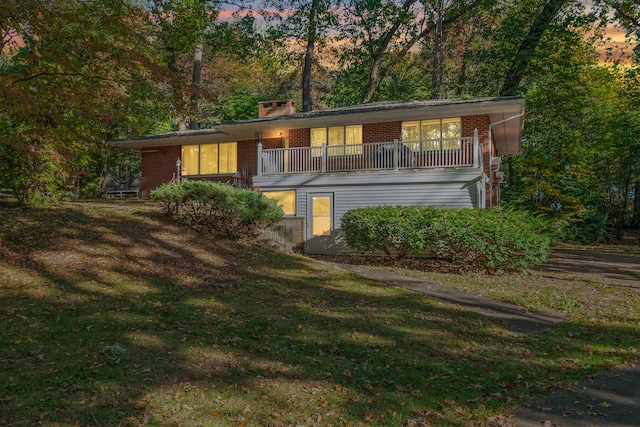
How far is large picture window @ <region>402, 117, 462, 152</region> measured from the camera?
1600 centimetres

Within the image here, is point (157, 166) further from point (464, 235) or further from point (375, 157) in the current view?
point (464, 235)

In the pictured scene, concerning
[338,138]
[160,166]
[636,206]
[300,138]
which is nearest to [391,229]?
[338,138]

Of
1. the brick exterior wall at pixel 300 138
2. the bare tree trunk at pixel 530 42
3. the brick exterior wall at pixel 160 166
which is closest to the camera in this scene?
the brick exterior wall at pixel 300 138

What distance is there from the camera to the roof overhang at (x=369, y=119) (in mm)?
15000

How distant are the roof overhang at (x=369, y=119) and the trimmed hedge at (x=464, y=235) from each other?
188 inches

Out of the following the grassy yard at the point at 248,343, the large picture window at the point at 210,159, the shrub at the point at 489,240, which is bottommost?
the grassy yard at the point at 248,343

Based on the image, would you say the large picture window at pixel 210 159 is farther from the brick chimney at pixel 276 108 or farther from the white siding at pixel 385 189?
the white siding at pixel 385 189

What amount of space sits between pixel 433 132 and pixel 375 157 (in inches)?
107

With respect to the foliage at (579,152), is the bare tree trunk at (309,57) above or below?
above

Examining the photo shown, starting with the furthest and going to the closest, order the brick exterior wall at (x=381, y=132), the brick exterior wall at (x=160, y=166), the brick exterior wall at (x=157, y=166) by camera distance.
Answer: the brick exterior wall at (x=157, y=166) → the brick exterior wall at (x=160, y=166) → the brick exterior wall at (x=381, y=132)

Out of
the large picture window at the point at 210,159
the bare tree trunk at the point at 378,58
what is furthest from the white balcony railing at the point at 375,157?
the bare tree trunk at the point at 378,58

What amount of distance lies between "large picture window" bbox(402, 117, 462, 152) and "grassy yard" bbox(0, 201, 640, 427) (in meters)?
7.50

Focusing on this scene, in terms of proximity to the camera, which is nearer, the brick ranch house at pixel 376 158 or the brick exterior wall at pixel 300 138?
the brick ranch house at pixel 376 158

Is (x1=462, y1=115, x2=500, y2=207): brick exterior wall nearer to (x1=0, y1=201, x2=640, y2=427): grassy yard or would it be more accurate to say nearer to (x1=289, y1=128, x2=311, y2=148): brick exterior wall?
(x1=289, y1=128, x2=311, y2=148): brick exterior wall
